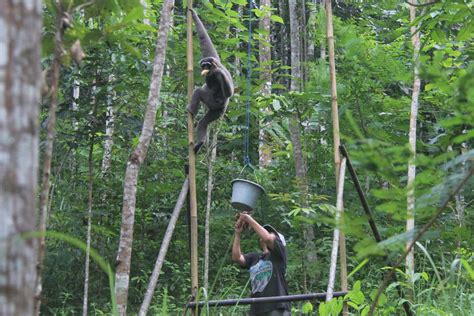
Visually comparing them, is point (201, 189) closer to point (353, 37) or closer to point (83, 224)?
point (83, 224)

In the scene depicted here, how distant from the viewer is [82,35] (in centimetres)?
249

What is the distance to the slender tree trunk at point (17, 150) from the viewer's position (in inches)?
45.8

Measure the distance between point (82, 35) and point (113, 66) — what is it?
5032 mm

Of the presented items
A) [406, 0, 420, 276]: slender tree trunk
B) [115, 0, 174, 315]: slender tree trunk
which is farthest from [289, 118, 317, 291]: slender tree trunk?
[115, 0, 174, 315]: slender tree trunk

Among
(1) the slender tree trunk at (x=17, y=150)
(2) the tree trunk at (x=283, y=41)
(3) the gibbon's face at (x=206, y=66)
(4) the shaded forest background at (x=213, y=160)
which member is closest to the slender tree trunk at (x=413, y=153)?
(4) the shaded forest background at (x=213, y=160)

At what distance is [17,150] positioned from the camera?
119 centimetres

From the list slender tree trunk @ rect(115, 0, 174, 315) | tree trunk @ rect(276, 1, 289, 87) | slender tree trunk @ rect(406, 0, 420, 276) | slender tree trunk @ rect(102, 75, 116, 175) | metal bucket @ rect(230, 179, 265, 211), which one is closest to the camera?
slender tree trunk @ rect(406, 0, 420, 276)

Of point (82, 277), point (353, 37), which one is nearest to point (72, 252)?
point (82, 277)

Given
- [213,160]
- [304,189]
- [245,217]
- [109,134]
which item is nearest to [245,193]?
[245,217]

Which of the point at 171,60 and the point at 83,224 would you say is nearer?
the point at 171,60

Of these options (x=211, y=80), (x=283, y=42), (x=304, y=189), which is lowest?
(x=304, y=189)

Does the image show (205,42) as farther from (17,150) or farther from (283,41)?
(283,41)

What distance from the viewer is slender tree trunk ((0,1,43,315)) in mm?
1163

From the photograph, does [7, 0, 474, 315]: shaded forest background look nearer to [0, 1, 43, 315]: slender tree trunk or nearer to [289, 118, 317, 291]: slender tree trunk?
[289, 118, 317, 291]: slender tree trunk
